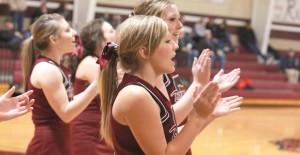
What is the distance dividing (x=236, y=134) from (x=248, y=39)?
859 cm

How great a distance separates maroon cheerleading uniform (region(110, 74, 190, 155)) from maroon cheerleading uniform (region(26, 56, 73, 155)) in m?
1.03

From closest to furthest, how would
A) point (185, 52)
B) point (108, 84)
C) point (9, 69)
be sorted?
1. point (108, 84)
2. point (9, 69)
3. point (185, 52)

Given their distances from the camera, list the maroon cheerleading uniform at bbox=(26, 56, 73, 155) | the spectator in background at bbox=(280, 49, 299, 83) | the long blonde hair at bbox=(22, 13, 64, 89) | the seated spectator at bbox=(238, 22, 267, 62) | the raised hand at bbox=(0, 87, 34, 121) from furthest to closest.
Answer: the seated spectator at bbox=(238, 22, 267, 62) → the spectator in background at bbox=(280, 49, 299, 83) → the long blonde hair at bbox=(22, 13, 64, 89) → the maroon cheerleading uniform at bbox=(26, 56, 73, 155) → the raised hand at bbox=(0, 87, 34, 121)

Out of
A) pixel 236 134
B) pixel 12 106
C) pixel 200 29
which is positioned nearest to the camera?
pixel 12 106

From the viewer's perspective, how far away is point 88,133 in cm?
336

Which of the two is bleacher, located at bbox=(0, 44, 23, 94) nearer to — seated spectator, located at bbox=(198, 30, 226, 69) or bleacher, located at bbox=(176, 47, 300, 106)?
bleacher, located at bbox=(176, 47, 300, 106)

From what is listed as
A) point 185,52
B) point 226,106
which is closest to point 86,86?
point 226,106

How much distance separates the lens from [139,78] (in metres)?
1.96

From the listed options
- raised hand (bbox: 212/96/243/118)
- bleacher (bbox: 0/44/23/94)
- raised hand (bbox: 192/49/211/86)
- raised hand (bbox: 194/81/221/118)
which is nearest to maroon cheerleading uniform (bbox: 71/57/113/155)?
raised hand (bbox: 192/49/211/86)

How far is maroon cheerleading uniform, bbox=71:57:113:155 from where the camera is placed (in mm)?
3318

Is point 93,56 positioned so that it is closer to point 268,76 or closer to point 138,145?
point 138,145

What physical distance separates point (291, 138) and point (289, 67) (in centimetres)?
847

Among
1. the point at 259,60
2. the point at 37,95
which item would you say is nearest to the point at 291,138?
the point at 37,95

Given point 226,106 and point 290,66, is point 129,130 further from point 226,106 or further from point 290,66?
point 290,66
